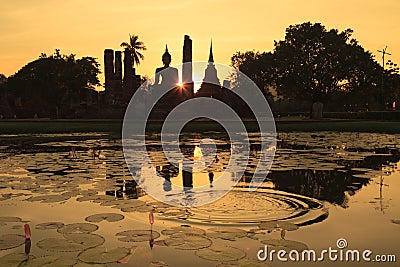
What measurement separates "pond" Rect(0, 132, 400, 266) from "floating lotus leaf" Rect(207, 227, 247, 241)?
0.01m

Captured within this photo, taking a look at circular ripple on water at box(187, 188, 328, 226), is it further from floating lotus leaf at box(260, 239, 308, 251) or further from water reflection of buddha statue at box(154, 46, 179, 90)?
water reflection of buddha statue at box(154, 46, 179, 90)

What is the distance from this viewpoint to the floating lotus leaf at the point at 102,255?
11.8 feet

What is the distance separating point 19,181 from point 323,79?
136 ft

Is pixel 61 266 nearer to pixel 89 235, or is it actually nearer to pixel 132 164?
pixel 89 235

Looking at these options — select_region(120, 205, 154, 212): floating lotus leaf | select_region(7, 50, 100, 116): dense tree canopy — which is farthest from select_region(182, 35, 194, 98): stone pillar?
select_region(120, 205, 154, 212): floating lotus leaf

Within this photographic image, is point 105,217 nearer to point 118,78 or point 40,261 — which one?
point 40,261

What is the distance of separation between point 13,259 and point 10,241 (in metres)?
0.67

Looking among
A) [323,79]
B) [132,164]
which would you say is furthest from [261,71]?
A: [132,164]

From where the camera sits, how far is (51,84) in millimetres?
53625

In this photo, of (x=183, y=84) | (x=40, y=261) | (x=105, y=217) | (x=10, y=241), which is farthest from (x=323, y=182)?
(x=183, y=84)

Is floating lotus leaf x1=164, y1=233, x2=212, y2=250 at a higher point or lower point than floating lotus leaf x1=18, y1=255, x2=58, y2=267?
lower

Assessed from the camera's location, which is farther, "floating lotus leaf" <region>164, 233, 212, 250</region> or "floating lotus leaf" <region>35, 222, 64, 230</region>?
"floating lotus leaf" <region>35, 222, 64, 230</region>

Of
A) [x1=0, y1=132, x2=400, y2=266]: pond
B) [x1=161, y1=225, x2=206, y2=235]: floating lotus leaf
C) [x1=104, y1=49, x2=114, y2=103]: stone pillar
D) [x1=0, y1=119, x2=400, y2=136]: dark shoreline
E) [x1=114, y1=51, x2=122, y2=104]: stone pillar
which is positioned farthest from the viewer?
[x1=104, y1=49, x2=114, y2=103]: stone pillar

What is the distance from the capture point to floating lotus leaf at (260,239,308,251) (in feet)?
13.0
